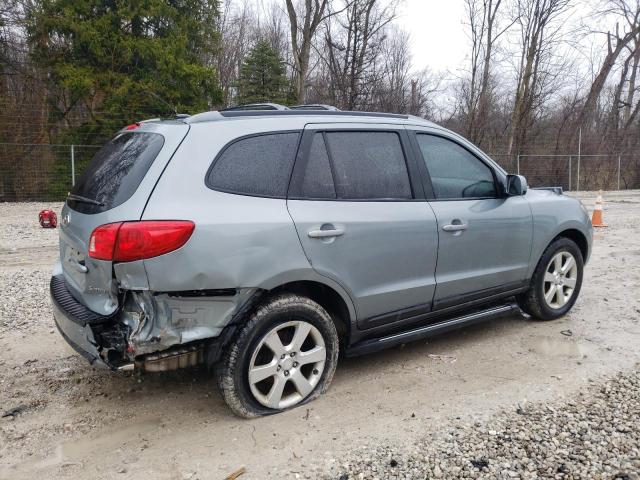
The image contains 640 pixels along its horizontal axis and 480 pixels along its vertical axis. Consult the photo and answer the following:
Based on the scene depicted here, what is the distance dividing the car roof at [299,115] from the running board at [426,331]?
154 centimetres

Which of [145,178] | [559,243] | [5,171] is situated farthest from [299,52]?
[145,178]

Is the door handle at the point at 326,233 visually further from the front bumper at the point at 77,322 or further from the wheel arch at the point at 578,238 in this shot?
the wheel arch at the point at 578,238

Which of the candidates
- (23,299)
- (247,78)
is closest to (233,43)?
(247,78)

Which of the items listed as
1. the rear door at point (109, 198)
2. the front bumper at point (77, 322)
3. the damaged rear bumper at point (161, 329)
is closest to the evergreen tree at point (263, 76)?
the rear door at point (109, 198)

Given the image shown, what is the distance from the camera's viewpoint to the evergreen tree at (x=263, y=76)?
926 inches

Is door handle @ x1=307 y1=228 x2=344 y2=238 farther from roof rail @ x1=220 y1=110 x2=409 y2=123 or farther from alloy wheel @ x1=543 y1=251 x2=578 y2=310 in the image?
alloy wheel @ x1=543 y1=251 x2=578 y2=310

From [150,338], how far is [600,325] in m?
4.05

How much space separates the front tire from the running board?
0.25 m

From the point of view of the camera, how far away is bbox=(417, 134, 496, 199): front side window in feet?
12.8

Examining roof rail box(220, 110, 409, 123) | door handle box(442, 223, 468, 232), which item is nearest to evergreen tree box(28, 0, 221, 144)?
roof rail box(220, 110, 409, 123)

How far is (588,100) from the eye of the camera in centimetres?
2411

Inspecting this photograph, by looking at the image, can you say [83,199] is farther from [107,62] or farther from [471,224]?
[107,62]

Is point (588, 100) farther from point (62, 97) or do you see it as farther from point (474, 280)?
point (474, 280)

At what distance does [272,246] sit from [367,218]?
0.74 meters
